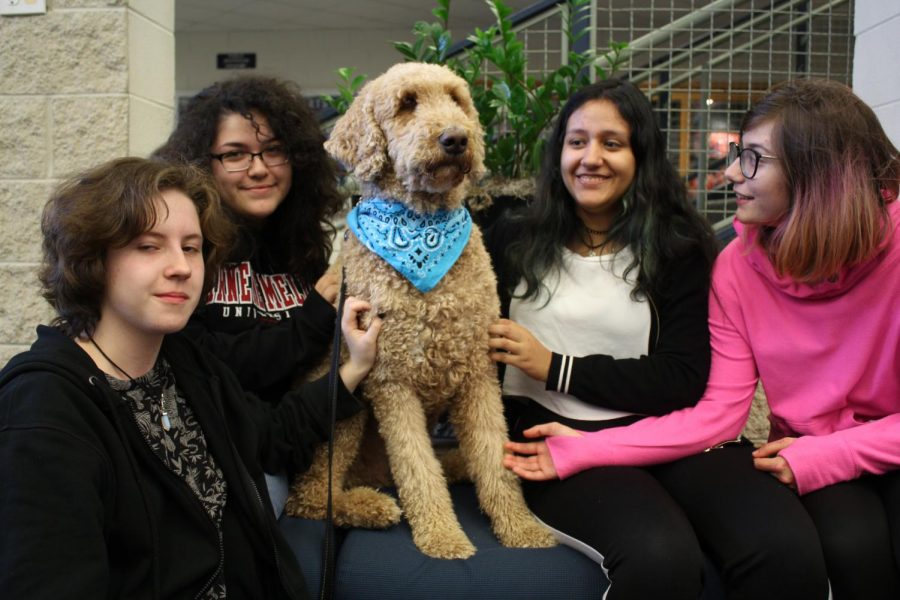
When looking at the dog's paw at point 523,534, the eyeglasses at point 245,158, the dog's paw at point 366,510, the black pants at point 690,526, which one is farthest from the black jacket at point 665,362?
the eyeglasses at point 245,158

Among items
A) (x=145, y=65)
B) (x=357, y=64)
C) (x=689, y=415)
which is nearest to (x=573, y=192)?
(x=689, y=415)

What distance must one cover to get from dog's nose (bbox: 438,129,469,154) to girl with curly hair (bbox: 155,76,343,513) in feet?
1.46

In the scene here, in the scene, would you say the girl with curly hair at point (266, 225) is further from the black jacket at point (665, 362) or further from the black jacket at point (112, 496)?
the black jacket at point (665, 362)

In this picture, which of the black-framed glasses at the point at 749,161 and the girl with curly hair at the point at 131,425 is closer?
the girl with curly hair at the point at 131,425

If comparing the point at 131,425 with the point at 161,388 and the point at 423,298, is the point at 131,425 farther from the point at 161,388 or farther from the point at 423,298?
the point at 423,298

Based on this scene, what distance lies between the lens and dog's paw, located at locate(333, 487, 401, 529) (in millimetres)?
1504

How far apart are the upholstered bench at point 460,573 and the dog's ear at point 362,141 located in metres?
0.76

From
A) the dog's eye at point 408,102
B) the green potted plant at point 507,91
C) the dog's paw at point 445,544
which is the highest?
the green potted plant at point 507,91

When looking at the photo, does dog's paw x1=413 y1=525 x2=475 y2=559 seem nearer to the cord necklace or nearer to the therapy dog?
the therapy dog

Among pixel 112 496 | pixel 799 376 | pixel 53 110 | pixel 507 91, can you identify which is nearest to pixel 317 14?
pixel 53 110

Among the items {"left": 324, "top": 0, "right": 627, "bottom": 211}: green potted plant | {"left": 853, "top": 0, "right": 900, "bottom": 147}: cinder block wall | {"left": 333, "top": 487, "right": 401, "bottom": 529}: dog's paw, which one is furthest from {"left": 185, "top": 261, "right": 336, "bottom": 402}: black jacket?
{"left": 853, "top": 0, "right": 900, "bottom": 147}: cinder block wall

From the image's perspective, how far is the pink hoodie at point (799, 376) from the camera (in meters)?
1.41

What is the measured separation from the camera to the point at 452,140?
1.34 m

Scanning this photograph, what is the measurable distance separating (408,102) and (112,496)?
0.87 metres
